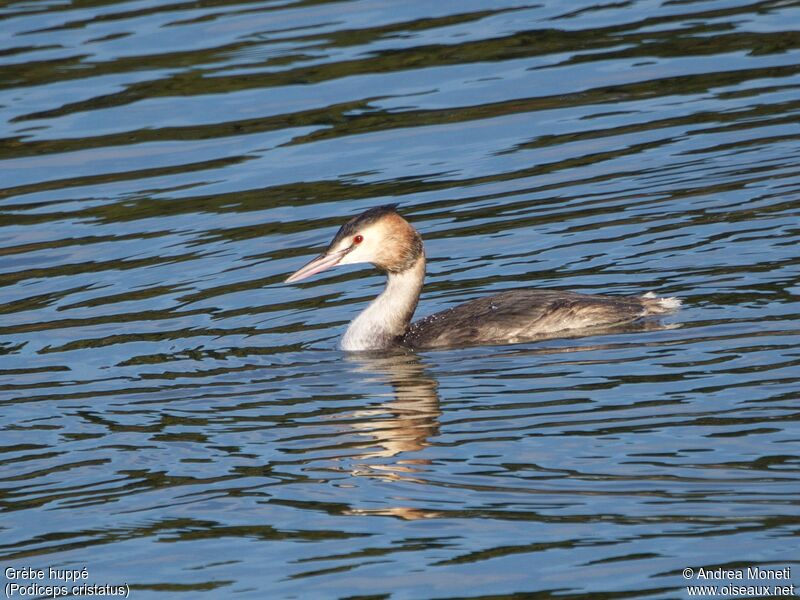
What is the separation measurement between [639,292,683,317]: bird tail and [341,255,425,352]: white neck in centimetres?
150

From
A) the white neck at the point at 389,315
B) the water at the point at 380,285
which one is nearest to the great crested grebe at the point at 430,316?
the white neck at the point at 389,315

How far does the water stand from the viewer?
25.7 feet

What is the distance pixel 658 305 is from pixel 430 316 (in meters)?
1.53

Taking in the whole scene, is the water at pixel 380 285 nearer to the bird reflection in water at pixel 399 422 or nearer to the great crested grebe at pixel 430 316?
the bird reflection in water at pixel 399 422

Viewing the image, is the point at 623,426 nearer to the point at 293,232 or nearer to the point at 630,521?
the point at 630,521

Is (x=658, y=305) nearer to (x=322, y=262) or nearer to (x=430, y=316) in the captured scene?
(x=430, y=316)

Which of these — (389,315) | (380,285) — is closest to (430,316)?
(389,315)

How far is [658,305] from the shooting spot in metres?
10.9

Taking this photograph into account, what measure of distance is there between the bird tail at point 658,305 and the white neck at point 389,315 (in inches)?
59.2

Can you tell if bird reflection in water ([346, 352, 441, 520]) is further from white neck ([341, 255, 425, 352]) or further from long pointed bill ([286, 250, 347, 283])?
long pointed bill ([286, 250, 347, 283])

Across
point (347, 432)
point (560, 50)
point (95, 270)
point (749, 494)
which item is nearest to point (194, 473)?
point (347, 432)

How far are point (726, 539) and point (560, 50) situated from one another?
11580 mm

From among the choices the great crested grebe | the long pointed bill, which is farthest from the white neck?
the long pointed bill

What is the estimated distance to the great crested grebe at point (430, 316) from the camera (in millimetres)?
10750
